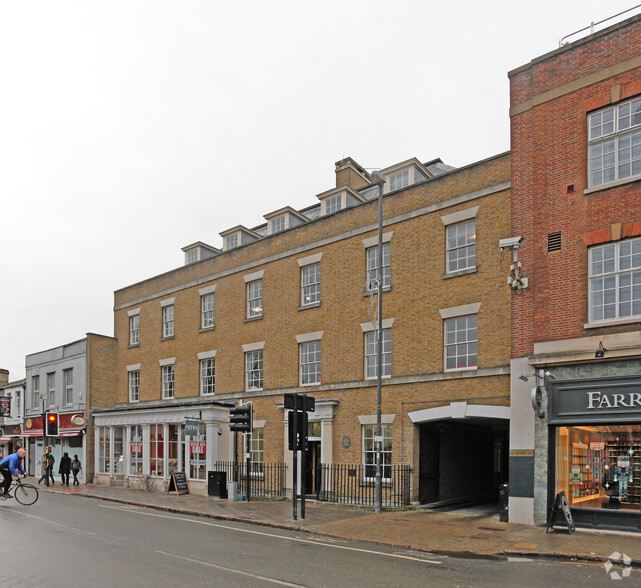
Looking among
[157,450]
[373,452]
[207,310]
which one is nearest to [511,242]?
[373,452]

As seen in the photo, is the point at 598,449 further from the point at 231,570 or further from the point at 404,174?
the point at 404,174

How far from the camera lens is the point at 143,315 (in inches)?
1337

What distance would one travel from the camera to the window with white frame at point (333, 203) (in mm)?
26078

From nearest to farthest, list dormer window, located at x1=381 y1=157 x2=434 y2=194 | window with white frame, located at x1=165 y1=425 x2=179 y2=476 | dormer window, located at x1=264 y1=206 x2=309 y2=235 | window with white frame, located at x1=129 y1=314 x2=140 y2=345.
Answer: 1. dormer window, located at x1=381 y1=157 x2=434 y2=194
2. window with white frame, located at x1=165 y1=425 x2=179 y2=476
3. dormer window, located at x1=264 y1=206 x2=309 y2=235
4. window with white frame, located at x1=129 y1=314 x2=140 y2=345

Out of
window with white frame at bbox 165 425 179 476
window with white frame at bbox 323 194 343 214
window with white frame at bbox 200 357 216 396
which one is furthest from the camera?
window with white frame at bbox 200 357 216 396

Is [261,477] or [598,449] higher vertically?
[598,449]

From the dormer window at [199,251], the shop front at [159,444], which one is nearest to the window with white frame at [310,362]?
the shop front at [159,444]

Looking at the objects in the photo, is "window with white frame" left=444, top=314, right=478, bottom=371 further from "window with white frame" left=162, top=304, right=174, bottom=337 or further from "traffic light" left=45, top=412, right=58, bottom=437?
"traffic light" left=45, top=412, right=58, bottom=437

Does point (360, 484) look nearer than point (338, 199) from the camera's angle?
Yes

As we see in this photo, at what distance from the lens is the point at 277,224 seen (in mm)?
28969

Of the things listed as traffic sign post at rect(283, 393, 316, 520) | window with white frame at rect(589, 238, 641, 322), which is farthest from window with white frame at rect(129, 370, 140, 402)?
window with white frame at rect(589, 238, 641, 322)

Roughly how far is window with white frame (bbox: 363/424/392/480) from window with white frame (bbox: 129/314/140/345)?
16.7 meters

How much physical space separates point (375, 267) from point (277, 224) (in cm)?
750

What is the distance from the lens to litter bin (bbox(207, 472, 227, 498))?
2361 cm
